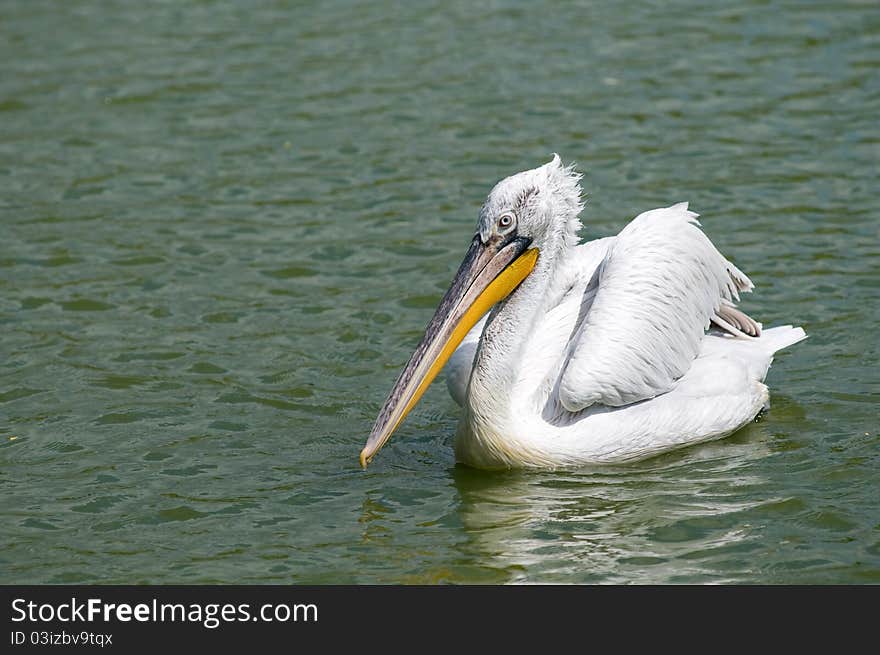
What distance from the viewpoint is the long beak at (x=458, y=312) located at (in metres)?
5.84

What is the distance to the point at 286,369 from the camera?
716 centimetres

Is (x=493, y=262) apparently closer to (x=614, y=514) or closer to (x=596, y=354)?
(x=596, y=354)

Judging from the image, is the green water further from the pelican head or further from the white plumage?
the pelican head

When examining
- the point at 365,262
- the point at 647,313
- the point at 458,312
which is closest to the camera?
the point at 458,312

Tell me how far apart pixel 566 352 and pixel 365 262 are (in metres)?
2.26

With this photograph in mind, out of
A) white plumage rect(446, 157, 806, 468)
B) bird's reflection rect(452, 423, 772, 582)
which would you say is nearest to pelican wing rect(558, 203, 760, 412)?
white plumage rect(446, 157, 806, 468)

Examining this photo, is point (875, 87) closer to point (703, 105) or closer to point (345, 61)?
point (703, 105)

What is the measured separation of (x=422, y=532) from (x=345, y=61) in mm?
6338

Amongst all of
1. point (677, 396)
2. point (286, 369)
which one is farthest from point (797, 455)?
point (286, 369)

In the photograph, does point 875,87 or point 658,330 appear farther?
point 875,87

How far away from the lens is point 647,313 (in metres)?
6.23

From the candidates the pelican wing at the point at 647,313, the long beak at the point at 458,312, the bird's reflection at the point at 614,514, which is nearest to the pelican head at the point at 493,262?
the long beak at the point at 458,312

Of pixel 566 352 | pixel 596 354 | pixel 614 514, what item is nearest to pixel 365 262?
pixel 566 352
